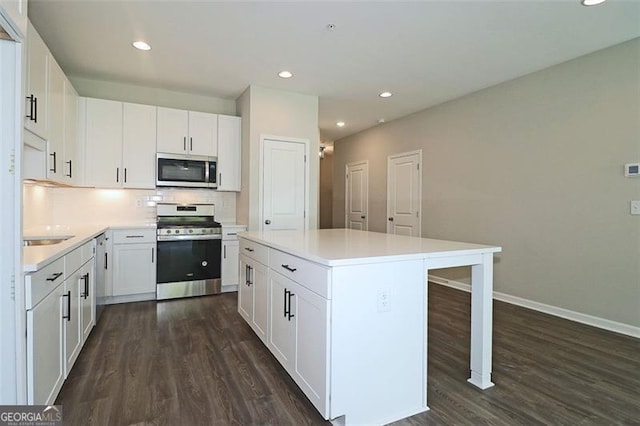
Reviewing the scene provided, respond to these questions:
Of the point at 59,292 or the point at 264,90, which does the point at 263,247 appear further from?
the point at 264,90

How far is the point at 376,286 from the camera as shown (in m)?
1.71

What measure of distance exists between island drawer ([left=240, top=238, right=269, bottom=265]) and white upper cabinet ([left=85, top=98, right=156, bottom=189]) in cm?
189

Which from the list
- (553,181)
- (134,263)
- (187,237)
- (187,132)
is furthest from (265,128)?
Answer: (553,181)

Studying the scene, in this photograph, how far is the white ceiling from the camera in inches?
100

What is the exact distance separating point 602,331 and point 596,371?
102 cm

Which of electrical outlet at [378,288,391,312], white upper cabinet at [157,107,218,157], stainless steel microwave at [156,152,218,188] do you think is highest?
white upper cabinet at [157,107,218,157]

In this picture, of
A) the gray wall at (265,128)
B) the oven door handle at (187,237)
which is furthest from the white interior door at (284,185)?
the oven door handle at (187,237)

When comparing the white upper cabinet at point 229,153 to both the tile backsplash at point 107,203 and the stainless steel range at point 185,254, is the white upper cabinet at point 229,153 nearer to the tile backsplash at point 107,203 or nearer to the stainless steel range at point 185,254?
the tile backsplash at point 107,203

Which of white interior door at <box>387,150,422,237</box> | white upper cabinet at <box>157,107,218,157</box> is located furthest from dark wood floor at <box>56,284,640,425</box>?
white interior door at <box>387,150,422,237</box>

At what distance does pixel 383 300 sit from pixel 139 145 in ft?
12.0

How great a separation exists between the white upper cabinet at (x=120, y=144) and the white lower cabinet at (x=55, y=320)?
163 cm

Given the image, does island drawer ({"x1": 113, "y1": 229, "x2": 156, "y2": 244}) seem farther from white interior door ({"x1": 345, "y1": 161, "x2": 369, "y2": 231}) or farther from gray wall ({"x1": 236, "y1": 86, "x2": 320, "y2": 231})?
white interior door ({"x1": 345, "y1": 161, "x2": 369, "y2": 231})

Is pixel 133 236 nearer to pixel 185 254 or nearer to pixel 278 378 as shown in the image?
pixel 185 254

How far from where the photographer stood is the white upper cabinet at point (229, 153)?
4426 mm
